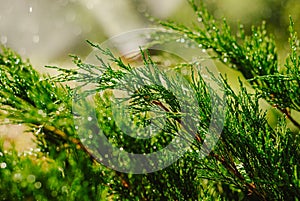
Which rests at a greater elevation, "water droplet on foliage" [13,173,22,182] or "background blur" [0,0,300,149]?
"background blur" [0,0,300,149]

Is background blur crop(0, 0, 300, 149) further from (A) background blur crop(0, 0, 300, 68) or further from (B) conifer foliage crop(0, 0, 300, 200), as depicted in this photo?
(B) conifer foliage crop(0, 0, 300, 200)

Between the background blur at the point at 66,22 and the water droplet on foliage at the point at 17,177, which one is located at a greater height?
the background blur at the point at 66,22

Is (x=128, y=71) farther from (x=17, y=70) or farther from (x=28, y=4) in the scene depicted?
(x=28, y=4)

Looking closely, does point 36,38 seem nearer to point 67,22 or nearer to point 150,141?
point 67,22

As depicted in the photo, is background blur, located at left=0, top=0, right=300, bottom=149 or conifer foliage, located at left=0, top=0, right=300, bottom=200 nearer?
conifer foliage, located at left=0, top=0, right=300, bottom=200

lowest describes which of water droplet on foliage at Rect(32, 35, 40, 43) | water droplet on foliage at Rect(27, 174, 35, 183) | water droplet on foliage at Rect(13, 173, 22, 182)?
water droplet on foliage at Rect(27, 174, 35, 183)

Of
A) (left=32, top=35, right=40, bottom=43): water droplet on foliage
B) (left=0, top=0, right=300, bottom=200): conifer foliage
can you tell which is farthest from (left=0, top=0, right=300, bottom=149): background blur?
(left=0, top=0, right=300, bottom=200): conifer foliage

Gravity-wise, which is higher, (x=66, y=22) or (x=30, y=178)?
(x=66, y=22)

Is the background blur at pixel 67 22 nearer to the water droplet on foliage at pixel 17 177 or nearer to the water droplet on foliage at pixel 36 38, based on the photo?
the water droplet on foliage at pixel 36 38

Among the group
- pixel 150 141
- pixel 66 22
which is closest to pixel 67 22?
pixel 66 22

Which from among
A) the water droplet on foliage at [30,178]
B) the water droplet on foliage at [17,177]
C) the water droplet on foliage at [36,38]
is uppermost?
the water droplet on foliage at [36,38]

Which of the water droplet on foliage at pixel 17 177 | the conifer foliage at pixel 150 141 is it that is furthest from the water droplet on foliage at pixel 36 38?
the water droplet on foliage at pixel 17 177
